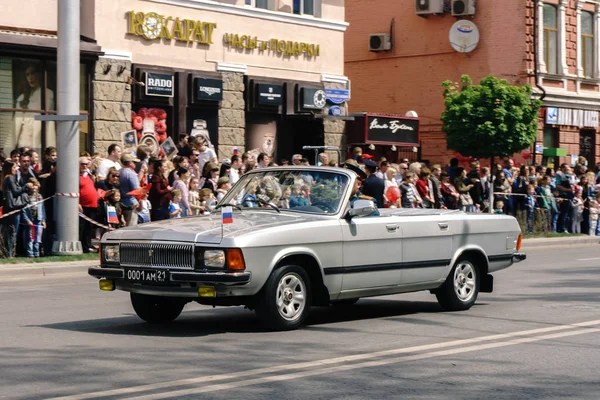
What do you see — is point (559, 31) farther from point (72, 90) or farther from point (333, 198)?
point (333, 198)

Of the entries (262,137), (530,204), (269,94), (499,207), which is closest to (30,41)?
(269,94)

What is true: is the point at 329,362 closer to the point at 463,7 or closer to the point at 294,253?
the point at 294,253

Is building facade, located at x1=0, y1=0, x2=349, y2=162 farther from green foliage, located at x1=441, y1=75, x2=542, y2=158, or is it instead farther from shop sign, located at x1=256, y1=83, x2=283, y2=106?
green foliage, located at x1=441, y1=75, x2=542, y2=158

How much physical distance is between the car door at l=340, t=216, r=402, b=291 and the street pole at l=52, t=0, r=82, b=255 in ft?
31.2

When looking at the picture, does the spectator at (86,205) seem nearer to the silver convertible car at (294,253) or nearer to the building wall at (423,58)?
the silver convertible car at (294,253)

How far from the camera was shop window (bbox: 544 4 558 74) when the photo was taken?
1706 inches

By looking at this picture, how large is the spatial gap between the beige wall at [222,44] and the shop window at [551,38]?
11427 mm

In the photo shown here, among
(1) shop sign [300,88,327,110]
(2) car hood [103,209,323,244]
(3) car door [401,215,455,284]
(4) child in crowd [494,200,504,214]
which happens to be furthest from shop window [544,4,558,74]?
(2) car hood [103,209,323,244]

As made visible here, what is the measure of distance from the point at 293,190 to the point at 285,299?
148 centimetres

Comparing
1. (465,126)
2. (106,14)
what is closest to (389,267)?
(106,14)

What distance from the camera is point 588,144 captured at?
45.9 m

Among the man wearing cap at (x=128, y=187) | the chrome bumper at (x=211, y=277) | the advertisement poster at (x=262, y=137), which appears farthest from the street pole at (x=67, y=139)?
the advertisement poster at (x=262, y=137)

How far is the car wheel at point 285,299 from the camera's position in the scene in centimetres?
1074

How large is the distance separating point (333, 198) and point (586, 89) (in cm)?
3565
